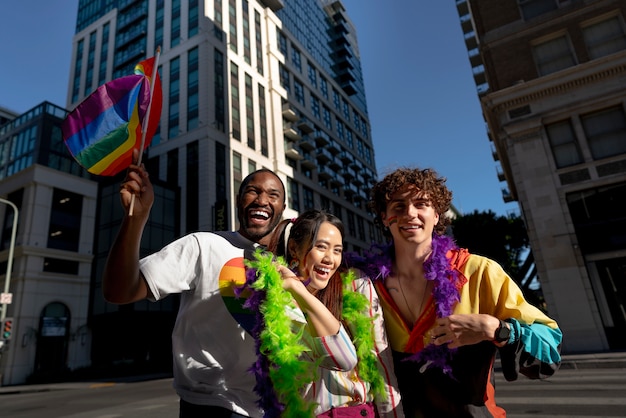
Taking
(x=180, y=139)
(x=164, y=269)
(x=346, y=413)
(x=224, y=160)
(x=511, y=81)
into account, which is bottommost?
(x=346, y=413)

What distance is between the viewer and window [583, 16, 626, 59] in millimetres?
17188

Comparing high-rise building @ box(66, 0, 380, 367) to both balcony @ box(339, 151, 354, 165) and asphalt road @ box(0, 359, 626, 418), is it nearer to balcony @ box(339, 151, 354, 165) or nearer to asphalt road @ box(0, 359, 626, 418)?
balcony @ box(339, 151, 354, 165)

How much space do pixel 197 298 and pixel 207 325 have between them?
0.57 feet

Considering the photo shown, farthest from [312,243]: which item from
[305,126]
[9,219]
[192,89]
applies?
[305,126]

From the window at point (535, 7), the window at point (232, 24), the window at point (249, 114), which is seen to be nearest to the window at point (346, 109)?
the window at point (249, 114)

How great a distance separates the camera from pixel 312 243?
255cm

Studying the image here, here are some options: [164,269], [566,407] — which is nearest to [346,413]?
[164,269]

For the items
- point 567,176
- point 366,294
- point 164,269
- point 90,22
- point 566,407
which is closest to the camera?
point 164,269

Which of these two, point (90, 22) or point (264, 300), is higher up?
point (90, 22)

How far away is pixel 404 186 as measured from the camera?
262cm

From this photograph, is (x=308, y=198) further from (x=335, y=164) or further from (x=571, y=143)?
(x=571, y=143)

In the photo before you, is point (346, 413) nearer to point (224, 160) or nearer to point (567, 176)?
point (567, 176)

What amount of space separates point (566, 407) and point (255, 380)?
7.10 metres

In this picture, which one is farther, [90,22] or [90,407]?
[90,22]
